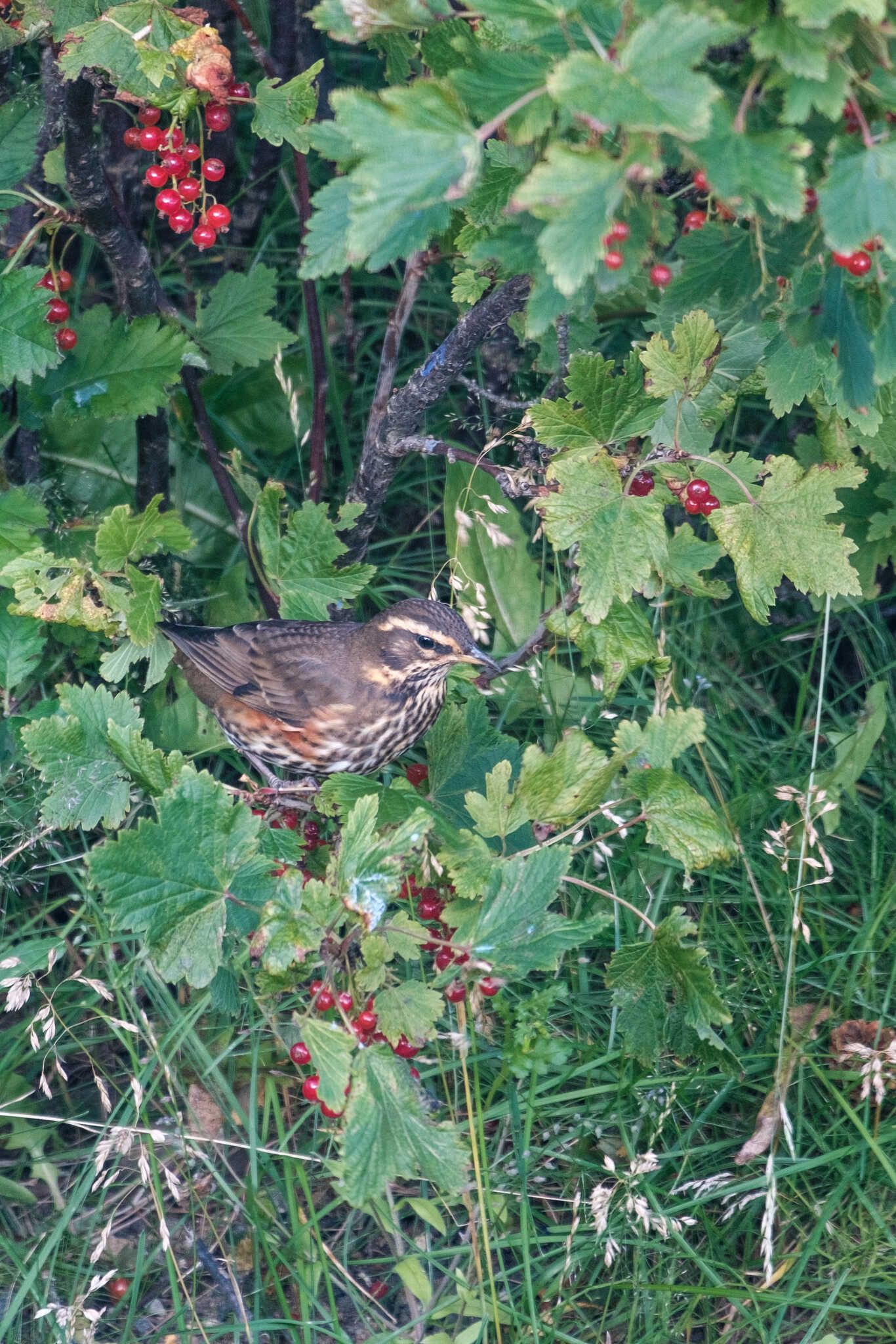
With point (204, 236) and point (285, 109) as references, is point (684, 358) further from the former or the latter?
point (204, 236)

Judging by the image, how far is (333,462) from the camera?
516 cm

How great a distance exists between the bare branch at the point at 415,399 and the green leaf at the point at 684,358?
467 millimetres

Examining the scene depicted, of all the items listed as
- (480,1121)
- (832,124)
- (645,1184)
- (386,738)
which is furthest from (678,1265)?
(832,124)

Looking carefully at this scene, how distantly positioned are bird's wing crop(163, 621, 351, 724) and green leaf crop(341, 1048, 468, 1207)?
4.82 ft

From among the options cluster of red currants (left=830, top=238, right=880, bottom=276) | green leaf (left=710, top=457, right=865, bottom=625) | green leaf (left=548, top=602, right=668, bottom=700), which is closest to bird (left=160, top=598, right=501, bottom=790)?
green leaf (left=548, top=602, right=668, bottom=700)

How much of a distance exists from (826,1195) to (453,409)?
3.02m

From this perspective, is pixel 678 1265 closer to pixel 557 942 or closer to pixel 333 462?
pixel 557 942

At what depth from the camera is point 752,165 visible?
85.5 inches

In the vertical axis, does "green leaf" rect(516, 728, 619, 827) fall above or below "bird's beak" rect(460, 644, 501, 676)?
above

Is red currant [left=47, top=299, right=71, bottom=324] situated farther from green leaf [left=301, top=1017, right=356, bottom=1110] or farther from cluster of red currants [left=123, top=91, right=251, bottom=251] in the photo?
green leaf [left=301, top=1017, right=356, bottom=1110]

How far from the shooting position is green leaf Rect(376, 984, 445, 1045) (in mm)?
2834

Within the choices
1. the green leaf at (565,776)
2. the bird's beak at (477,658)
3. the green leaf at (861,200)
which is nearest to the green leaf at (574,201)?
the green leaf at (861,200)

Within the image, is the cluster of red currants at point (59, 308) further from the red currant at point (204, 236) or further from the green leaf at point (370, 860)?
the green leaf at point (370, 860)

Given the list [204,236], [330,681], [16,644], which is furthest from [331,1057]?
[204,236]
